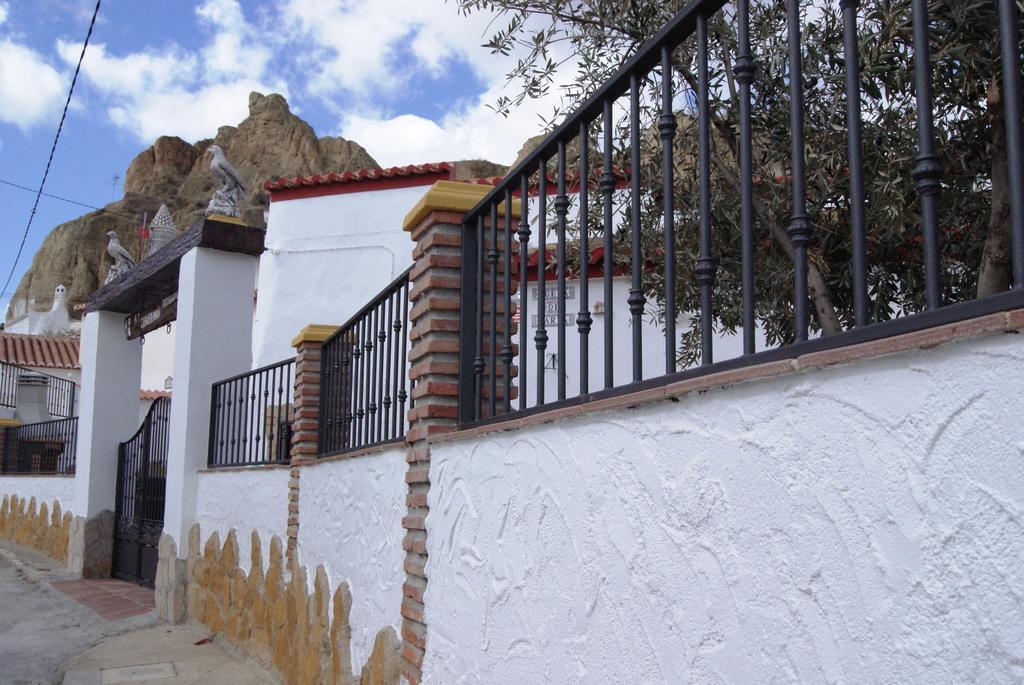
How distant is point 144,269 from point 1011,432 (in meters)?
10.8

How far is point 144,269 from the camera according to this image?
1099 cm

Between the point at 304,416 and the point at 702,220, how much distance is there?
15.7 feet

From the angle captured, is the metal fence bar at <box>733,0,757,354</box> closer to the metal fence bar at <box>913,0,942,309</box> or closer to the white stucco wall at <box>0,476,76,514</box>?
the metal fence bar at <box>913,0,942,309</box>

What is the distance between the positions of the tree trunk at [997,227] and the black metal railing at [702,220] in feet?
0.57

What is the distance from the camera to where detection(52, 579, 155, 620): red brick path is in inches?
366

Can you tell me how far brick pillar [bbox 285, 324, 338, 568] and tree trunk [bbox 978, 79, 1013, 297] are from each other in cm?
422

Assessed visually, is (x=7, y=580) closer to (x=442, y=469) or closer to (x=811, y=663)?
(x=442, y=469)

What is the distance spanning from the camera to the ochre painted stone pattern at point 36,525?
1308 cm

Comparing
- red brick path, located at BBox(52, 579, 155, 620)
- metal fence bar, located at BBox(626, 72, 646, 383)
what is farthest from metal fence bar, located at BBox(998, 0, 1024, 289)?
red brick path, located at BBox(52, 579, 155, 620)

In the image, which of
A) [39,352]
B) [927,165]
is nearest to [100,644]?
[927,165]

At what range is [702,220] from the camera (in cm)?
228

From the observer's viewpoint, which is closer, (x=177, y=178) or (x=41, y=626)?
(x=41, y=626)

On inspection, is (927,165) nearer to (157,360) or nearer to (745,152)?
(745,152)

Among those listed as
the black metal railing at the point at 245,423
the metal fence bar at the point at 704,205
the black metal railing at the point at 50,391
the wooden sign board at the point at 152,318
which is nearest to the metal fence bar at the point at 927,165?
the metal fence bar at the point at 704,205
